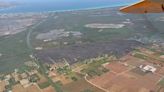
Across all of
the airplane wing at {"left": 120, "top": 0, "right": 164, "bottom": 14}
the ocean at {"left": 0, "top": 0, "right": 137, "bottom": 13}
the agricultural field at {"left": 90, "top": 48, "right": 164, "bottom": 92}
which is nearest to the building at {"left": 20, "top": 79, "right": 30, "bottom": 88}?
the agricultural field at {"left": 90, "top": 48, "right": 164, "bottom": 92}

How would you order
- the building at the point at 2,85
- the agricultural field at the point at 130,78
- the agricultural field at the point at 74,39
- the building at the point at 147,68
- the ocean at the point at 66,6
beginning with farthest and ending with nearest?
1. the ocean at the point at 66,6
2. the agricultural field at the point at 74,39
3. the building at the point at 147,68
4. the building at the point at 2,85
5. the agricultural field at the point at 130,78

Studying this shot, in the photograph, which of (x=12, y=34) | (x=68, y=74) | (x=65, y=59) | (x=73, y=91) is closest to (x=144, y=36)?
(x=65, y=59)

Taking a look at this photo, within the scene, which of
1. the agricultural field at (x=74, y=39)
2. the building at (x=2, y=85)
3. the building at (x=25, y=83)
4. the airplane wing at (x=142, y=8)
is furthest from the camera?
the agricultural field at (x=74, y=39)

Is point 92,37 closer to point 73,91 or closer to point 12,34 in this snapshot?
point 12,34

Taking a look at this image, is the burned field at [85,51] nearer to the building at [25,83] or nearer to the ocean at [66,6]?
the building at [25,83]

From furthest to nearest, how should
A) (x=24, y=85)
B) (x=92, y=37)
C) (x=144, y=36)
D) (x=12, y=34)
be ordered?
1. (x=12, y=34)
2. (x=92, y=37)
3. (x=144, y=36)
4. (x=24, y=85)

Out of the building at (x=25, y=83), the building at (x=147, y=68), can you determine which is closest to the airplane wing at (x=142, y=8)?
the building at (x=25, y=83)

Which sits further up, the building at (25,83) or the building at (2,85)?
the building at (25,83)

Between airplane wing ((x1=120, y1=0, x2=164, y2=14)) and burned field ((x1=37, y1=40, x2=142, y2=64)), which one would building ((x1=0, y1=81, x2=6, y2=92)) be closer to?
burned field ((x1=37, y1=40, x2=142, y2=64))
